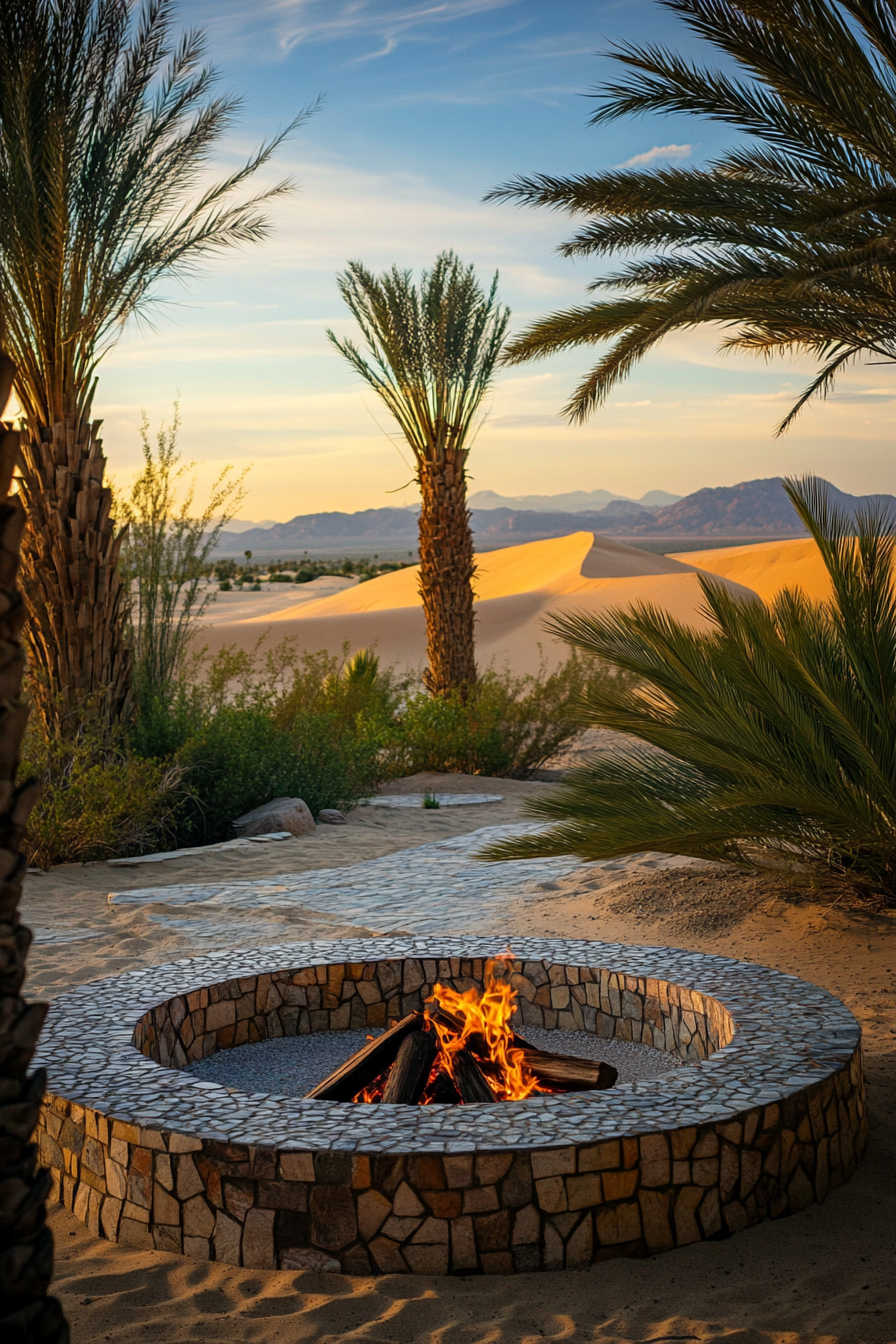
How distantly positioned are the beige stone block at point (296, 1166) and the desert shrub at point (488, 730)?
8.98 metres

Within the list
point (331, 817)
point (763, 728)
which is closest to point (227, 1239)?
point (763, 728)

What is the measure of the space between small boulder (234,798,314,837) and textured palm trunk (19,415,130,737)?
4.50 feet

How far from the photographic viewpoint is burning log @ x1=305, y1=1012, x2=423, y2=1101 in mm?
3533

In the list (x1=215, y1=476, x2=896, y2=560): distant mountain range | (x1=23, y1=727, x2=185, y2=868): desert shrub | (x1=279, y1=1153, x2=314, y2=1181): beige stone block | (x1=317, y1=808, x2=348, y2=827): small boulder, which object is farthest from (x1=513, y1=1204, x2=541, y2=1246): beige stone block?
(x1=215, y1=476, x2=896, y2=560): distant mountain range

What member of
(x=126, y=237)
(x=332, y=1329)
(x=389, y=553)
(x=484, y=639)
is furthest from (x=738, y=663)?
(x=389, y=553)

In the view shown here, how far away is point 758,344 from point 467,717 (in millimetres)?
4849

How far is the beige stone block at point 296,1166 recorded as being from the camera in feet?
9.04

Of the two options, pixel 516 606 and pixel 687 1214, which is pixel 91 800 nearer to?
pixel 687 1214

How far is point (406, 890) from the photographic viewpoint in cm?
734

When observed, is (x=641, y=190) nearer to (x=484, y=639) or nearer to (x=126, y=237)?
(x=126, y=237)

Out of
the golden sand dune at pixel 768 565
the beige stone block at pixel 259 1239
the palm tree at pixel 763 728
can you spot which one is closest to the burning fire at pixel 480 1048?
the beige stone block at pixel 259 1239

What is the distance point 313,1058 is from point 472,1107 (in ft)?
4.14

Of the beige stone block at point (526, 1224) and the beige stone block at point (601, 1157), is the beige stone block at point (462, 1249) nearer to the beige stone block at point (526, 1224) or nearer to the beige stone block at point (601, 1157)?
the beige stone block at point (526, 1224)

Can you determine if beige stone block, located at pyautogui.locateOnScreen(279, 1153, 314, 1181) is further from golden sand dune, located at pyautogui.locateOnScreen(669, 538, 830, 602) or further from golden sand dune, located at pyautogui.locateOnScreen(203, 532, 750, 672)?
golden sand dune, located at pyautogui.locateOnScreen(669, 538, 830, 602)
